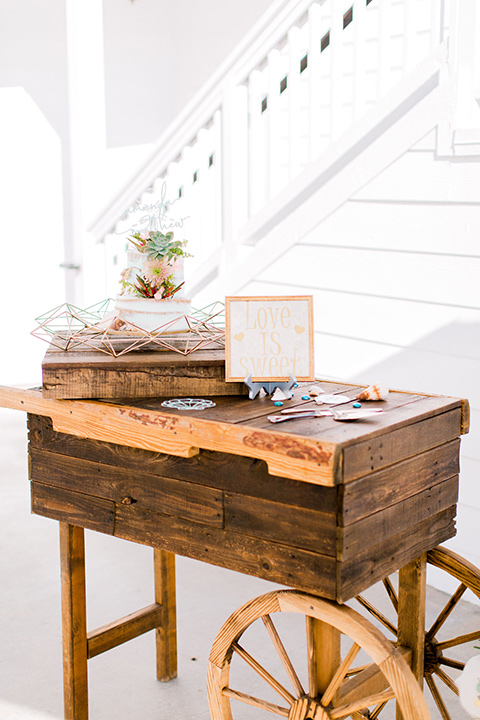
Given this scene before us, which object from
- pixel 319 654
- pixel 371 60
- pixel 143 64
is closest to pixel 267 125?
pixel 371 60

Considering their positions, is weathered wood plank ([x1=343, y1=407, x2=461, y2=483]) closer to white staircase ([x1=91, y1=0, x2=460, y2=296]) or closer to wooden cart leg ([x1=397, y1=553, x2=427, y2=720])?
wooden cart leg ([x1=397, y1=553, x2=427, y2=720])

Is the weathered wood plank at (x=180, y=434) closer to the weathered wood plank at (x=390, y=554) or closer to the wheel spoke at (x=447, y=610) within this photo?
the weathered wood plank at (x=390, y=554)

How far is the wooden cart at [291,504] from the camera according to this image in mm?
1326

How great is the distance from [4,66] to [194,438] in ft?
17.0

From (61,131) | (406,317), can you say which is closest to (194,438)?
(406,317)

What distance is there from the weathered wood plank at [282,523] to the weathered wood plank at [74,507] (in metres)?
0.34

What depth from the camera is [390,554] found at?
143cm

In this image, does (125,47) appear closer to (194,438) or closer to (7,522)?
(7,522)

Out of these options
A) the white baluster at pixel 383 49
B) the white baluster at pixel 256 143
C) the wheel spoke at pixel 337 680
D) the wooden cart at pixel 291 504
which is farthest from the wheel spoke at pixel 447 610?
the white baluster at pixel 256 143

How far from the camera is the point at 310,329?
156 cm

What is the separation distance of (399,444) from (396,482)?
0.23 ft

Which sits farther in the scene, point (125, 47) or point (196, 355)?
point (125, 47)

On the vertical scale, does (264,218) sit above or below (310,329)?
above

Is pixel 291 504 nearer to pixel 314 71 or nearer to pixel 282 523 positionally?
pixel 282 523
